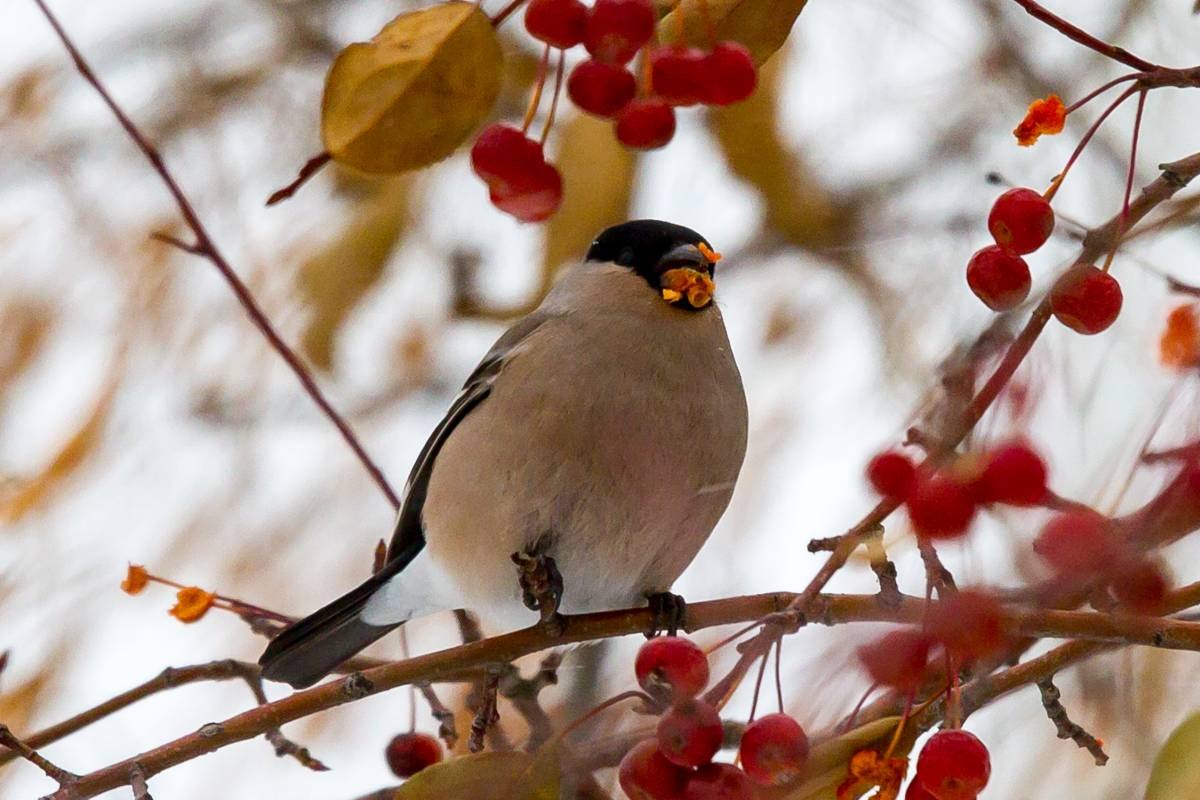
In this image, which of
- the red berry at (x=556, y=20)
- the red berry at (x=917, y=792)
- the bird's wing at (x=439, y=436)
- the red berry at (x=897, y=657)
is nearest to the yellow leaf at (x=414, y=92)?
the red berry at (x=556, y=20)

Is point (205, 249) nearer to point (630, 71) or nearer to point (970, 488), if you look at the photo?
point (630, 71)

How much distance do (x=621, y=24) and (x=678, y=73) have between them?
0.10 m

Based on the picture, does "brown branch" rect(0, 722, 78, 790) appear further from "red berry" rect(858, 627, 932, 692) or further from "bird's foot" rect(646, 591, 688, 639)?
"red berry" rect(858, 627, 932, 692)

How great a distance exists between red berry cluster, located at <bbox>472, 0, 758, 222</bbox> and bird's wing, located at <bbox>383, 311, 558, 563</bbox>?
94cm

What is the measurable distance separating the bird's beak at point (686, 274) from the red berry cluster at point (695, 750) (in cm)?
82

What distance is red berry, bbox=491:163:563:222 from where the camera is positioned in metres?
1.42

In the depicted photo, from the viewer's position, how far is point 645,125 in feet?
4.33

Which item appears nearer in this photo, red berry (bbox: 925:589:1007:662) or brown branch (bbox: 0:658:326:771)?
red berry (bbox: 925:589:1007:662)

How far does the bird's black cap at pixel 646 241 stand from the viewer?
2.26 m

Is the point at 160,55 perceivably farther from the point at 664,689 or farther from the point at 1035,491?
the point at 1035,491

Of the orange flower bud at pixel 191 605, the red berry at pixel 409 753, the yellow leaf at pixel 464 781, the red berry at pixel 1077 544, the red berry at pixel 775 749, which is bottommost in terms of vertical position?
the red berry at pixel 409 753

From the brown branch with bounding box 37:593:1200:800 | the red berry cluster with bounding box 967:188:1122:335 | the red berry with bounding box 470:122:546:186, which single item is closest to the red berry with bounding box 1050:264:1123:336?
the red berry cluster with bounding box 967:188:1122:335

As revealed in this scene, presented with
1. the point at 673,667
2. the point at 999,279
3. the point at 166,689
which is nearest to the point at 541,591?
the point at 673,667

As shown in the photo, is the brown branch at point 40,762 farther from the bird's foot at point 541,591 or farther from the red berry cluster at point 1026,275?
the red berry cluster at point 1026,275
